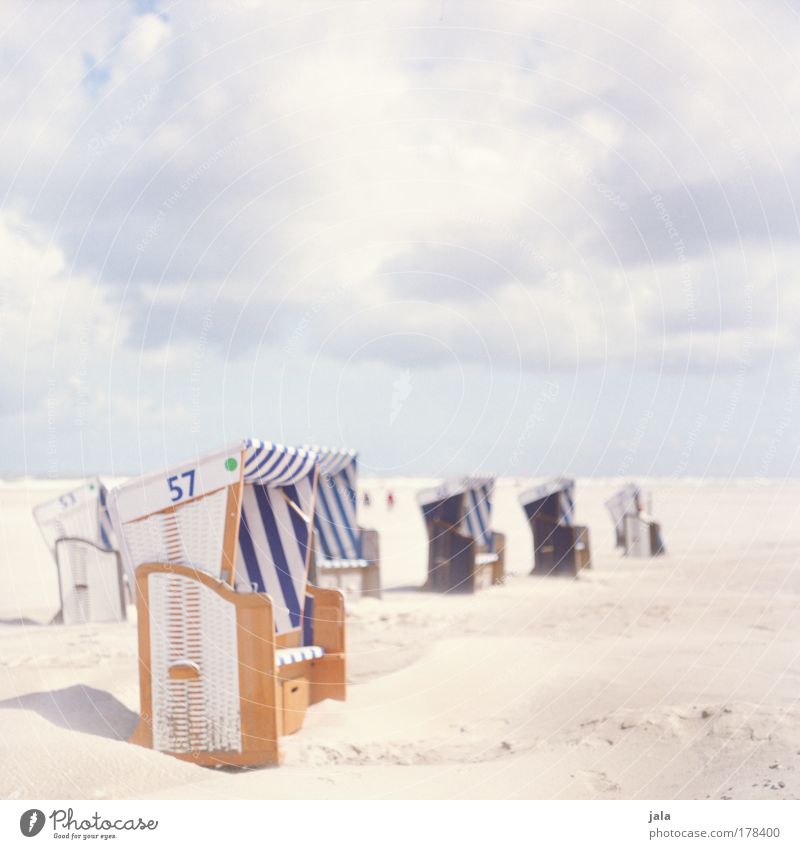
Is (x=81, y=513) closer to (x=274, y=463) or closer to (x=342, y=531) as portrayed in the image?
(x=342, y=531)

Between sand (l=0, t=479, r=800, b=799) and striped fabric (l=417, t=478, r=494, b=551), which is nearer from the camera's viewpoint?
sand (l=0, t=479, r=800, b=799)

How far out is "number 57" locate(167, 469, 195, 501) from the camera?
6770 millimetres

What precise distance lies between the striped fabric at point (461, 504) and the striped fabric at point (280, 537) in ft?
24.5

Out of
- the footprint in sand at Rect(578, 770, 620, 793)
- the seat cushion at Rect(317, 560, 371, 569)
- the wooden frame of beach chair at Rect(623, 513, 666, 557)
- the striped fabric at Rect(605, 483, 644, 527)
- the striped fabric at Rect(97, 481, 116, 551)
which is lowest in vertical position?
the footprint in sand at Rect(578, 770, 620, 793)

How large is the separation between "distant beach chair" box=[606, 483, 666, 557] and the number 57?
16297mm

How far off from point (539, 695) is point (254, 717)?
2760 mm

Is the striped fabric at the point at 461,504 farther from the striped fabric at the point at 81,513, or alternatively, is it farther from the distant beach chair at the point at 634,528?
the distant beach chair at the point at 634,528

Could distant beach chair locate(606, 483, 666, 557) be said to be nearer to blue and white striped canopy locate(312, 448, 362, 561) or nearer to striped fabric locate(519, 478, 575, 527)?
striped fabric locate(519, 478, 575, 527)

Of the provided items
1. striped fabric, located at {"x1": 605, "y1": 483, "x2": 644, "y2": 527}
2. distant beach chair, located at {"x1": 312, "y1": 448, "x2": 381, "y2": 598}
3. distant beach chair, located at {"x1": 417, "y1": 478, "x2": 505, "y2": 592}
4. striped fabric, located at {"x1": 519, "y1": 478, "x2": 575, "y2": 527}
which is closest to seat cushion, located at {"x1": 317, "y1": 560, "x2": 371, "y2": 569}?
distant beach chair, located at {"x1": 312, "y1": 448, "x2": 381, "y2": 598}

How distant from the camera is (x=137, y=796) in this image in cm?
590

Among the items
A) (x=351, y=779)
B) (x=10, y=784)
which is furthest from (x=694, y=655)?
(x=10, y=784)

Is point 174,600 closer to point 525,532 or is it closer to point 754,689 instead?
point 754,689

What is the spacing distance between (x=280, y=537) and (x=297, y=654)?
1150mm

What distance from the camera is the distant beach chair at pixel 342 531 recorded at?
15117 millimetres
